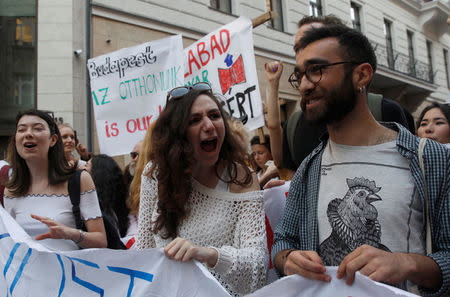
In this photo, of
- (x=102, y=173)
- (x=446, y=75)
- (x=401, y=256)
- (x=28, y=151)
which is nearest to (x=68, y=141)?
(x=102, y=173)

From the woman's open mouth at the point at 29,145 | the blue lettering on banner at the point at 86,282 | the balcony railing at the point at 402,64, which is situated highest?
the balcony railing at the point at 402,64

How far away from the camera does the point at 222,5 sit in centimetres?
992

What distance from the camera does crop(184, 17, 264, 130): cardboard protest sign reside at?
3.94 metres

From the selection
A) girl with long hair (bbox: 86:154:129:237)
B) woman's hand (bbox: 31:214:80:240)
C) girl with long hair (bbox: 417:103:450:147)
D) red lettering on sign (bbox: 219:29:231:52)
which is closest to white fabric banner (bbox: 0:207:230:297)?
woman's hand (bbox: 31:214:80:240)

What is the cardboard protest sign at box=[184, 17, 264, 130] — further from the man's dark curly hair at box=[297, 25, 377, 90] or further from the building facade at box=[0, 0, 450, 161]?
the building facade at box=[0, 0, 450, 161]

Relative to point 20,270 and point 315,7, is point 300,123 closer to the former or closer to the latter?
point 20,270

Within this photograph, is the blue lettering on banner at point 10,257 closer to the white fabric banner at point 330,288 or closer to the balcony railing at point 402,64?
the white fabric banner at point 330,288

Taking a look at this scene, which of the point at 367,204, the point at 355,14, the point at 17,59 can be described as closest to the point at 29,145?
the point at 367,204

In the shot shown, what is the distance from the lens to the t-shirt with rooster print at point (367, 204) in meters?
1.30

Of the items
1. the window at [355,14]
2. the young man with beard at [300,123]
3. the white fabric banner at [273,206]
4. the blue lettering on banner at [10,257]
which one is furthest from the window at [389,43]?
the blue lettering on banner at [10,257]

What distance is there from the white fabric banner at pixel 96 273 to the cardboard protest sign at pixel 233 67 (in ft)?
7.83

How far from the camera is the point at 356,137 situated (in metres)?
1.46

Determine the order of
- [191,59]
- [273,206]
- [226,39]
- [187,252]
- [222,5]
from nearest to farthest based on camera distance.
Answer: [187,252] → [273,206] → [226,39] → [191,59] → [222,5]

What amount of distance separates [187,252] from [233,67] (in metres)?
2.94
